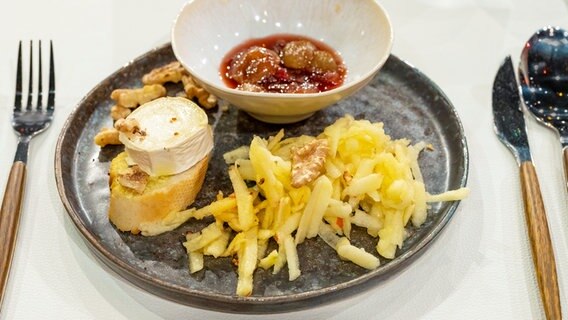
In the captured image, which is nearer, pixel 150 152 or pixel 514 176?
pixel 150 152

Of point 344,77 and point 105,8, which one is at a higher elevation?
point 344,77

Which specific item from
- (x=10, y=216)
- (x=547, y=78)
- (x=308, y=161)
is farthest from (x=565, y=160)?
(x=10, y=216)

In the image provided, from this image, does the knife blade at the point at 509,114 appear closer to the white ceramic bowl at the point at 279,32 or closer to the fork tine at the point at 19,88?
the white ceramic bowl at the point at 279,32

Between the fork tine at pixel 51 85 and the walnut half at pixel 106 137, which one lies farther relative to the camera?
the fork tine at pixel 51 85

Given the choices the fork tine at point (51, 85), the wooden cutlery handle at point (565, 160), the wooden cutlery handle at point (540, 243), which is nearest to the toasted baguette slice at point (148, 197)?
the fork tine at point (51, 85)

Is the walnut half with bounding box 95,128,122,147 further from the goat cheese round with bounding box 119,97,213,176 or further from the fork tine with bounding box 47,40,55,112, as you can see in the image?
the fork tine with bounding box 47,40,55,112

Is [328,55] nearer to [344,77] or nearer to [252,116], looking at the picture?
[344,77]

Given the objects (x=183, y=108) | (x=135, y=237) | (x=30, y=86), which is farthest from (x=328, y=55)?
(x=30, y=86)
